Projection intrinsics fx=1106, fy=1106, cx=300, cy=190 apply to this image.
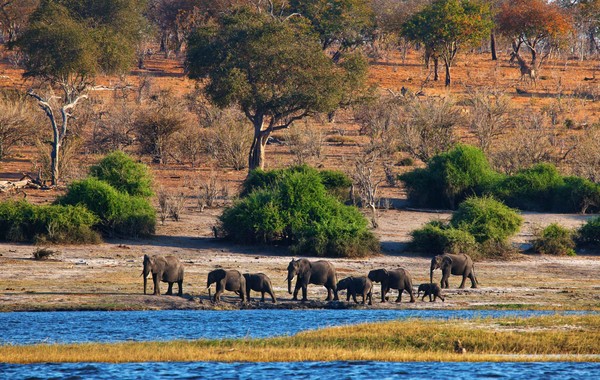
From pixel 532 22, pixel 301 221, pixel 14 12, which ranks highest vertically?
pixel 14 12

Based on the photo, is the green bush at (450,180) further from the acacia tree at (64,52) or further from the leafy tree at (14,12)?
the leafy tree at (14,12)

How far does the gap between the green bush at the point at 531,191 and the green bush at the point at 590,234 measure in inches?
233

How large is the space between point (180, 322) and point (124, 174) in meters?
15.4

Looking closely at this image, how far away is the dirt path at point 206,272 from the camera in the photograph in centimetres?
2409

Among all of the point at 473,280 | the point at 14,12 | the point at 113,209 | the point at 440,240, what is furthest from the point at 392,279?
the point at 14,12

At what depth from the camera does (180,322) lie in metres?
21.6

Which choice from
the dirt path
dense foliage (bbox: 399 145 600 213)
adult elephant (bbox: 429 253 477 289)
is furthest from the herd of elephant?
dense foliage (bbox: 399 145 600 213)

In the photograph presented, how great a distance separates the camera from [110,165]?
3669 cm

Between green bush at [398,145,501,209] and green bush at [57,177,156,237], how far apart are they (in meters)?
11.2

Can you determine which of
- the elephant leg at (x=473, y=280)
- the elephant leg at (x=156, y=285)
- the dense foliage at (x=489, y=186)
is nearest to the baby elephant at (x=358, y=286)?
the elephant leg at (x=473, y=280)

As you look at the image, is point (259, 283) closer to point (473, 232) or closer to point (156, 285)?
point (156, 285)

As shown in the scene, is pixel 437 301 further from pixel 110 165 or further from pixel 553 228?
pixel 110 165

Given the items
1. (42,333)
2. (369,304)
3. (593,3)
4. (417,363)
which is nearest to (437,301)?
(369,304)

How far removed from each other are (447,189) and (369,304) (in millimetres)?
16240
